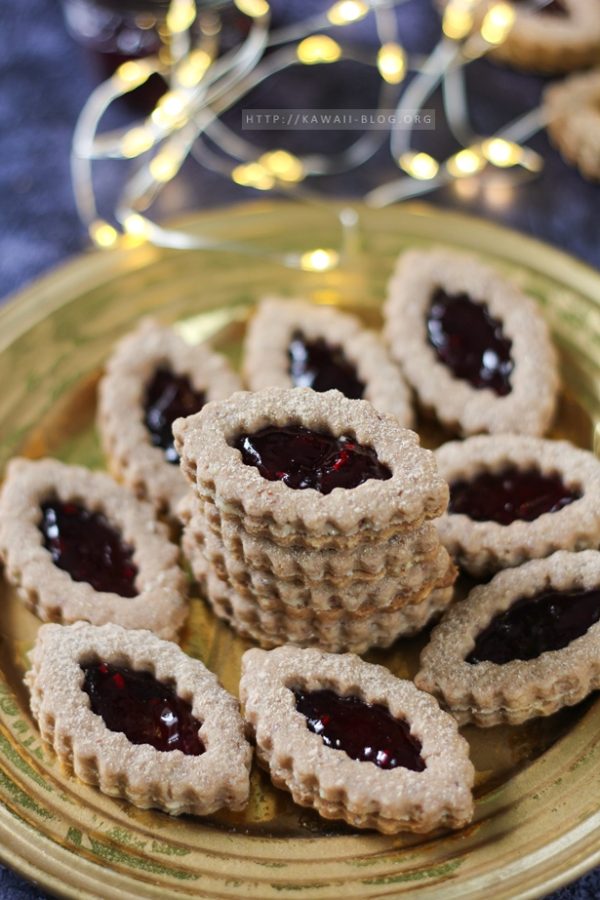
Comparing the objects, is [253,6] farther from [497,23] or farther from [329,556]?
[329,556]

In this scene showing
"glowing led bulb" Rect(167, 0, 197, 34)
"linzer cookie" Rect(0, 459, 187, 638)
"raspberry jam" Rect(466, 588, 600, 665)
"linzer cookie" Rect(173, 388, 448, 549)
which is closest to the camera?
"linzer cookie" Rect(173, 388, 448, 549)

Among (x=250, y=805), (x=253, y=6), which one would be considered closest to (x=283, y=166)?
(x=253, y=6)

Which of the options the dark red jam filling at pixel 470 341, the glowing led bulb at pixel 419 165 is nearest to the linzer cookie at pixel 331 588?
the dark red jam filling at pixel 470 341

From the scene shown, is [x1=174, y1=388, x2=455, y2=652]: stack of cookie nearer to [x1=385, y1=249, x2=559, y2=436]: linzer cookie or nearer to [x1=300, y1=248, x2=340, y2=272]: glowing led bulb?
[x1=385, y1=249, x2=559, y2=436]: linzer cookie

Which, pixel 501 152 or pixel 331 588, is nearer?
pixel 331 588

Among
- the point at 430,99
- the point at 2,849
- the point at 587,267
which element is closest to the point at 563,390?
the point at 587,267

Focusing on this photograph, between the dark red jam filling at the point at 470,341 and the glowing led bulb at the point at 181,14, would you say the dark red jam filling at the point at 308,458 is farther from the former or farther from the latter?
the glowing led bulb at the point at 181,14

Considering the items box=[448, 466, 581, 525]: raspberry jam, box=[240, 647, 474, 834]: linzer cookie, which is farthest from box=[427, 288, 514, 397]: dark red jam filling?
box=[240, 647, 474, 834]: linzer cookie
